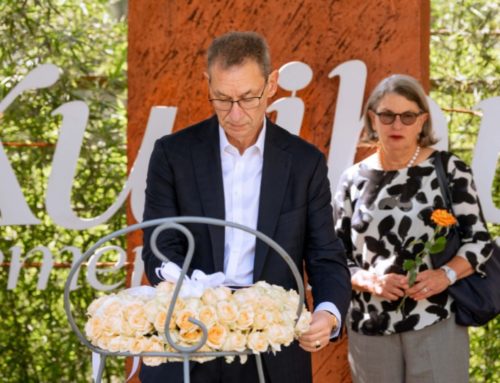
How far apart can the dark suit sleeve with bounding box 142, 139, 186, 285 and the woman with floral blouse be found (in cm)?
137

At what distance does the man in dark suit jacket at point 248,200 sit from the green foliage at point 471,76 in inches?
123

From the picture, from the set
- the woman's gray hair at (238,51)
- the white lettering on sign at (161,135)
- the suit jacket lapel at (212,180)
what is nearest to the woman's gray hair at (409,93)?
the white lettering on sign at (161,135)

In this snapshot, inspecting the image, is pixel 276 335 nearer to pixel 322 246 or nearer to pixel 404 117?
pixel 322 246

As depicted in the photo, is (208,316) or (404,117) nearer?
(208,316)

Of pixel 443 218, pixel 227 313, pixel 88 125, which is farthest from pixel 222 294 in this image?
pixel 88 125

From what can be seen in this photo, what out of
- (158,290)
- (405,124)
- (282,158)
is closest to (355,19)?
(405,124)

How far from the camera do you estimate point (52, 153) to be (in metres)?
6.08

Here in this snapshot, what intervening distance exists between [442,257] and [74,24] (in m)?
2.81

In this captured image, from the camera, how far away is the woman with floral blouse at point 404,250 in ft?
13.9

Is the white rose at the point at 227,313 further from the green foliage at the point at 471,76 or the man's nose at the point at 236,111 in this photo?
the green foliage at the point at 471,76

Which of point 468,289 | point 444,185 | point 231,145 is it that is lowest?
point 468,289

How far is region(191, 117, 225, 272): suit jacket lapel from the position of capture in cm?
304

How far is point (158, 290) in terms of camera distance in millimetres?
2562

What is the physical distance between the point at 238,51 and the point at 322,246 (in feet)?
1.91
